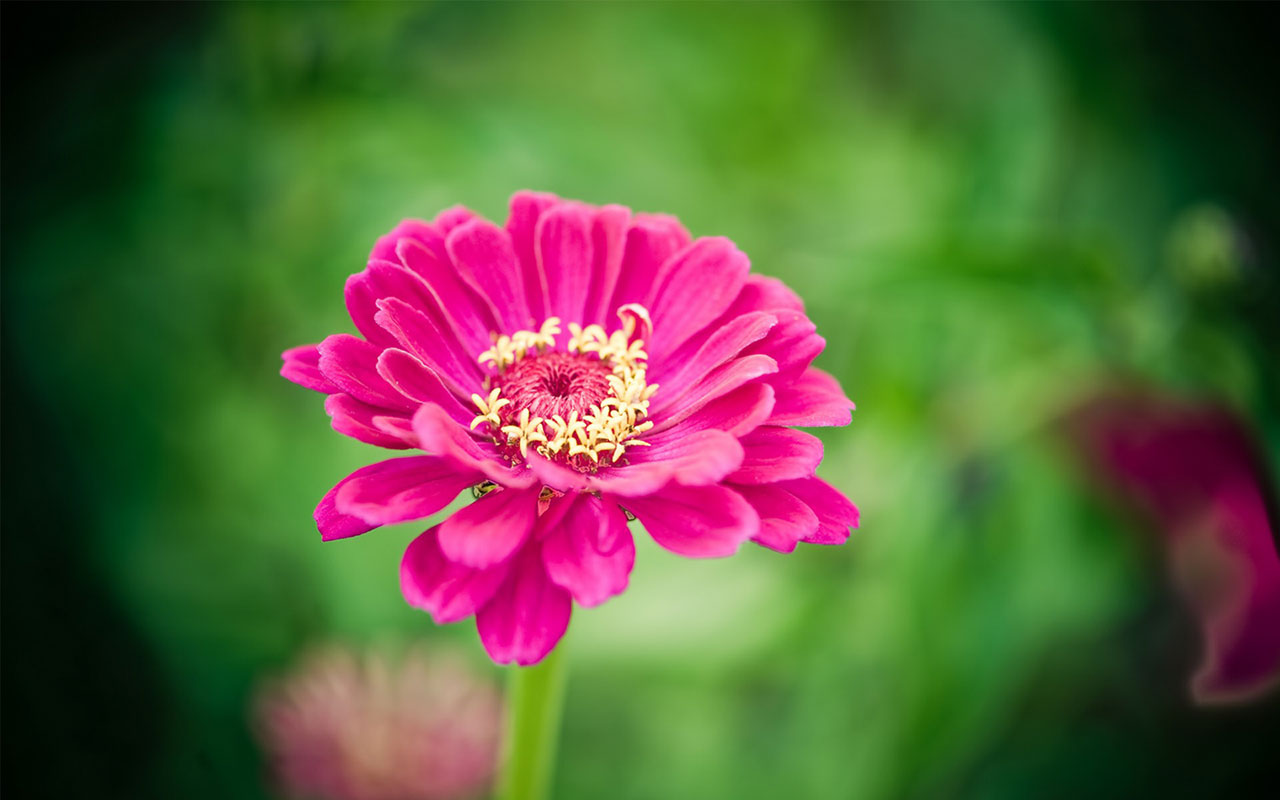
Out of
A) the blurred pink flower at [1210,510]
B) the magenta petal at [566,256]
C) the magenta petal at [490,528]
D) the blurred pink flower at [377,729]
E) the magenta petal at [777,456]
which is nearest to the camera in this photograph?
the magenta petal at [490,528]

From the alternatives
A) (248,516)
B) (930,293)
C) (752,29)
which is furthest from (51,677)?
(752,29)

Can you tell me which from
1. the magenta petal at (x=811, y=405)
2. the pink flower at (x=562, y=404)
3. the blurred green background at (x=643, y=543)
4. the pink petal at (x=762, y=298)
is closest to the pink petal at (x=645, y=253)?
the pink flower at (x=562, y=404)

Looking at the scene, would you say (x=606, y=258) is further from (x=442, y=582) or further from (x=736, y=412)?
(x=442, y=582)

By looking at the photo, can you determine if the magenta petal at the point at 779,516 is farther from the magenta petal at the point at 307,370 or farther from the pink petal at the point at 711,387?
the magenta petal at the point at 307,370

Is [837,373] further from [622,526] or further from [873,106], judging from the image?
[622,526]

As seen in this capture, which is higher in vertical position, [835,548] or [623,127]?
[623,127]

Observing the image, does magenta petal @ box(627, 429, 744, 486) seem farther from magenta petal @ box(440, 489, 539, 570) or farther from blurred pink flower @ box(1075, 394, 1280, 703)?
blurred pink flower @ box(1075, 394, 1280, 703)
